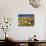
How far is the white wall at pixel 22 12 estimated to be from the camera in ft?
15.0

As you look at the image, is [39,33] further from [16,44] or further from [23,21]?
[16,44]

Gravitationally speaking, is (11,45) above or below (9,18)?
below

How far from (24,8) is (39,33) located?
1044mm

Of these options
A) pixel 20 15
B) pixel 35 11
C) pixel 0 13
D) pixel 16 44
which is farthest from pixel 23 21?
pixel 16 44

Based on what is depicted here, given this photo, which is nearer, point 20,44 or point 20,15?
point 20,44

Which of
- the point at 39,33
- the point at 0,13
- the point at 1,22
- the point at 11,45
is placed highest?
the point at 0,13

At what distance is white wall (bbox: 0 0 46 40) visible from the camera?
4578 mm

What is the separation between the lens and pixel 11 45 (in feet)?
12.5

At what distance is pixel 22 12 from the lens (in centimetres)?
465

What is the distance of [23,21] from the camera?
15.3ft

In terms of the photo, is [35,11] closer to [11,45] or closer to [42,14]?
[42,14]

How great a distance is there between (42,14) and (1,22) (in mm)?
1506

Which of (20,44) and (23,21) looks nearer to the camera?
(20,44)

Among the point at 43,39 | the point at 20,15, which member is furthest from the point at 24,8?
the point at 43,39
